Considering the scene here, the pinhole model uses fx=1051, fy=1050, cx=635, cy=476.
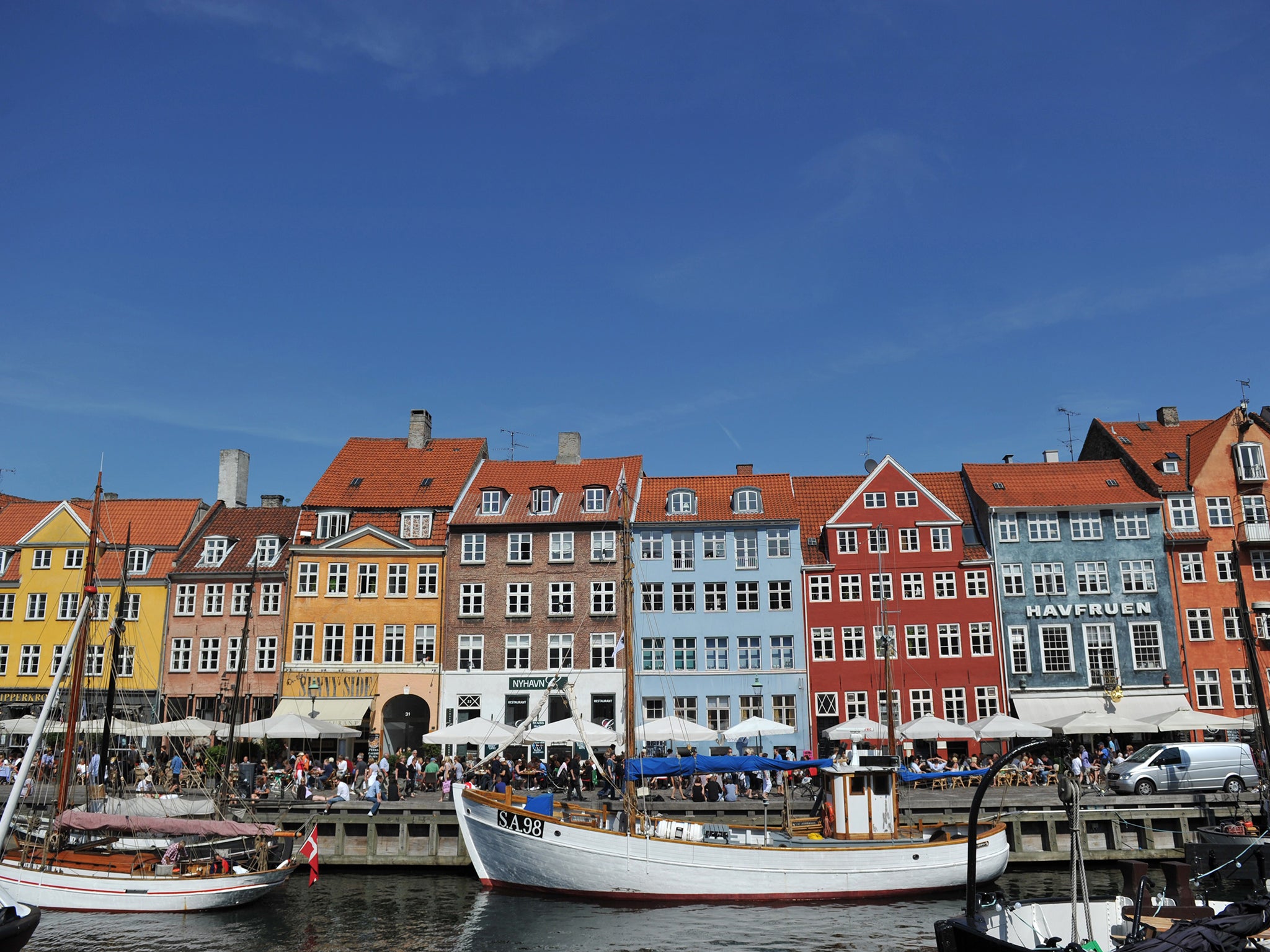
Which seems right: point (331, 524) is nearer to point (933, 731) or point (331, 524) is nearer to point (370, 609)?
point (370, 609)

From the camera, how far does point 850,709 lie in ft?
172

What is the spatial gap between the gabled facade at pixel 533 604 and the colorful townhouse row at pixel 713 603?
111 millimetres

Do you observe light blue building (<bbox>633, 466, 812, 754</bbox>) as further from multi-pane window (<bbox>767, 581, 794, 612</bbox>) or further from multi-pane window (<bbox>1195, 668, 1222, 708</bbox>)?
multi-pane window (<bbox>1195, 668, 1222, 708</bbox>)

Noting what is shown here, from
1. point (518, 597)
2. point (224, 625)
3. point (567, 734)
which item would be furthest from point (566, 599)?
point (224, 625)

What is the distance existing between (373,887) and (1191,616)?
4146 centimetres

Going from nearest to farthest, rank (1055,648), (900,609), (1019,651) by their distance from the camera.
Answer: (1055,648) → (1019,651) → (900,609)

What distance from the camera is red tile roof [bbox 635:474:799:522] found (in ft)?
180

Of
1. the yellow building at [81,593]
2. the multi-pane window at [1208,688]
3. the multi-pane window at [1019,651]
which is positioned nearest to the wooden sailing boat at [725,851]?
the multi-pane window at [1019,651]

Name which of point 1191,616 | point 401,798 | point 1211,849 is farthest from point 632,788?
point 1191,616

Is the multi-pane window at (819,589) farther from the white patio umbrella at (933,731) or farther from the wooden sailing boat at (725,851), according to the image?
the wooden sailing boat at (725,851)

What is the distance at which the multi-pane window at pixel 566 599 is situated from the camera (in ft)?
176

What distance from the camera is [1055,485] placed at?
55.6 meters

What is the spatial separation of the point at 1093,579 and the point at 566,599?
26.7 m

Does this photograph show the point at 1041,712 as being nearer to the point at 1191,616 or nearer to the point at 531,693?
the point at 1191,616
